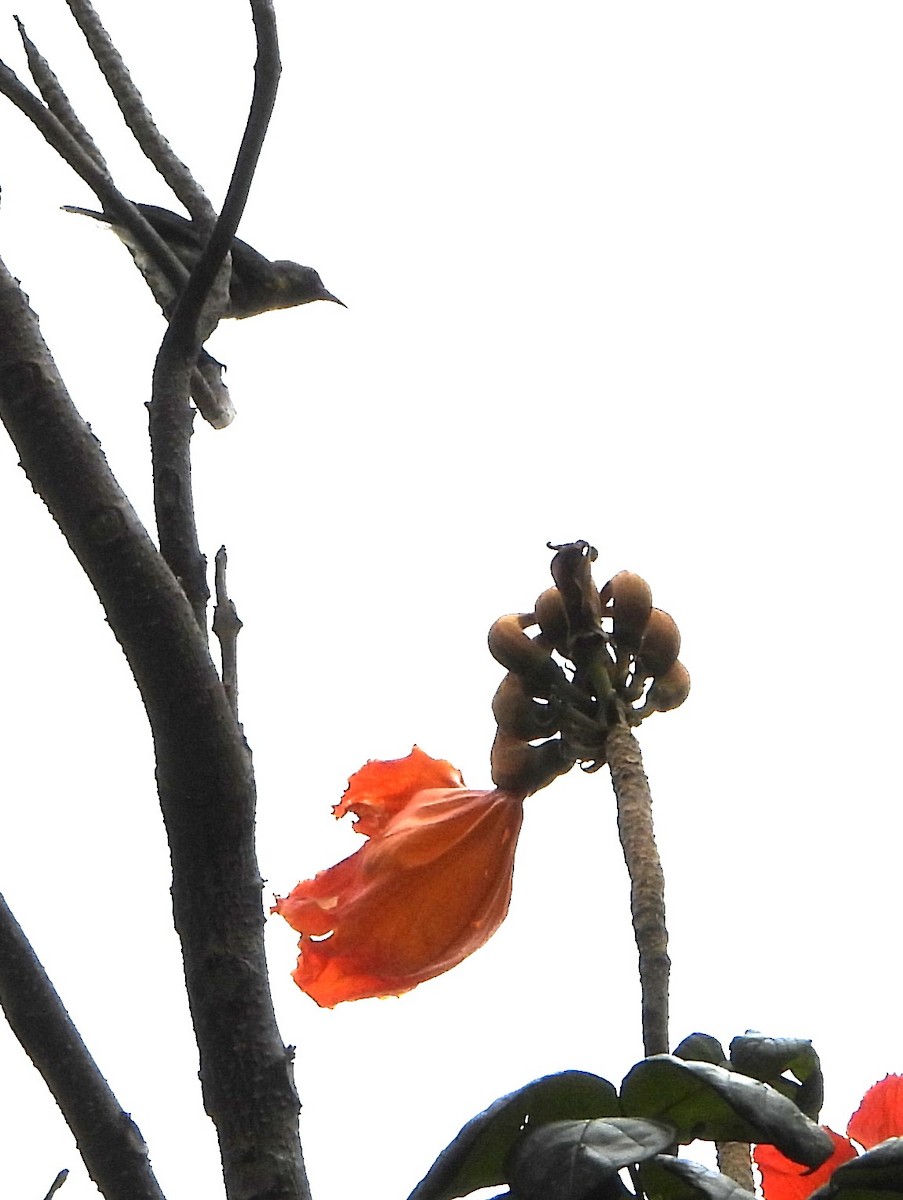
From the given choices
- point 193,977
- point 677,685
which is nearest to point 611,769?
point 677,685

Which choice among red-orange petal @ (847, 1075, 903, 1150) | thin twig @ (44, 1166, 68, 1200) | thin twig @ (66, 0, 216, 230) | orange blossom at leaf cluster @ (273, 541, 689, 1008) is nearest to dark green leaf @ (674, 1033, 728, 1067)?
red-orange petal @ (847, 1075, 903, 1150)

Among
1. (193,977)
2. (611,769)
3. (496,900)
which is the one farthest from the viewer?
(496,900)

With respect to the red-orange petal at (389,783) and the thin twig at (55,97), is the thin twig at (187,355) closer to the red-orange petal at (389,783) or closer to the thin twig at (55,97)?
the thin twig at (55,97)

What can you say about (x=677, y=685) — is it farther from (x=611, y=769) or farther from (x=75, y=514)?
(x=75, y=514)

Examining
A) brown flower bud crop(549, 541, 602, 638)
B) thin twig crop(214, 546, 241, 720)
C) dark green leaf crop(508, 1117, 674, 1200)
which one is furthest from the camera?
brown flower bud crop(549, 541, 602, 638)

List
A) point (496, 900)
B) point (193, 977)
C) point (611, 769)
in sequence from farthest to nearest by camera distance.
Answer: point (496, 900) < point (611, 769) < point (193, 977)

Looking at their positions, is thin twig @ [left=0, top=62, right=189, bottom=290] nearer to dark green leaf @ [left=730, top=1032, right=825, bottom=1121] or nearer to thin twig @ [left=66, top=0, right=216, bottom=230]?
thin twig @ [left=66, top=0, right=216, bottom=230]
